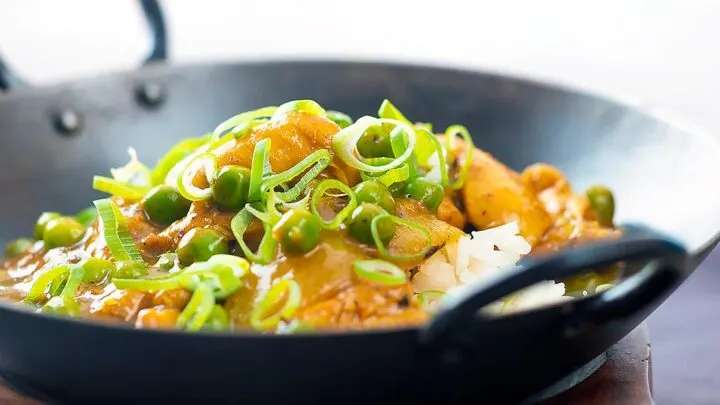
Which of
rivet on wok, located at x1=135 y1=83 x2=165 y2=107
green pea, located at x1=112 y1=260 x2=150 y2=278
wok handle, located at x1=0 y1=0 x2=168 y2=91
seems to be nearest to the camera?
green pea, located at x1=112 y1=260 x2=150 y2=278

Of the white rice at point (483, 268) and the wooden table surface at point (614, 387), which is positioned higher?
the white rice at point (483, 268)

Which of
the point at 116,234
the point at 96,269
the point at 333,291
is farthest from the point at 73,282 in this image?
the point at 333,291

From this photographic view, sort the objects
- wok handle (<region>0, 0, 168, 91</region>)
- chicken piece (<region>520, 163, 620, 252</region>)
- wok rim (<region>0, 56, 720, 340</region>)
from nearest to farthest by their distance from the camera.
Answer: chicken piece (<region>520, 163, 620, 252</region>) → wok rim (<region>0, 56, 720, 340</region>) → wok handle (<region>0, 0, 168, 91</region>)

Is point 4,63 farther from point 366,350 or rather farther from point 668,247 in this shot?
point 668,247

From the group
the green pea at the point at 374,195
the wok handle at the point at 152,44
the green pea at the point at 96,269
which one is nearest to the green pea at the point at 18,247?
the wok handle at the point at 152,44

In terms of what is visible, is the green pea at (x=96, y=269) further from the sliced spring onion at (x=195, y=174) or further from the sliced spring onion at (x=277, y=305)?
the sliced spring onion at (x=277, y=305)

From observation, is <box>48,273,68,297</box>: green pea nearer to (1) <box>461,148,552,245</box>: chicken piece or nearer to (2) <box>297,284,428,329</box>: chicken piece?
(2) <box>297,284,428,329</box>: chicken piece

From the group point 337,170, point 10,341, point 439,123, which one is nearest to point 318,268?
point 337,170

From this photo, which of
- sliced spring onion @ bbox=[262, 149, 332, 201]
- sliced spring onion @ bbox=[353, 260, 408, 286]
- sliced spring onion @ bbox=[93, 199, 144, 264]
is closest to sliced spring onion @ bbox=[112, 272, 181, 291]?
sliced spring onion @ bbox=[93, 199, 144, 264]
